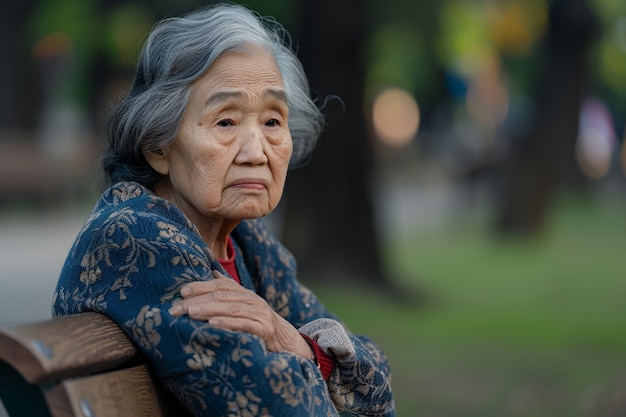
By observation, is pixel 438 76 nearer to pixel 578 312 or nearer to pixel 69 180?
pixel 69 180

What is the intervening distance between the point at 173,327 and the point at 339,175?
797 centimetres

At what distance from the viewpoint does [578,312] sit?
9.34 m

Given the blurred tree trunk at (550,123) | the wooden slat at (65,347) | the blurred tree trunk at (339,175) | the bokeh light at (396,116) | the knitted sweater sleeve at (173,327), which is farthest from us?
the bokeh light at (396,116)

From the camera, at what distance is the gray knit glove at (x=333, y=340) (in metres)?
2.66

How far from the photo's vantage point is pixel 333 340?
2.68 metres

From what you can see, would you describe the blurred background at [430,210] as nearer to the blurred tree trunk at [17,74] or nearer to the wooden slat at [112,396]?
the blurred tree trunk at [17,74]

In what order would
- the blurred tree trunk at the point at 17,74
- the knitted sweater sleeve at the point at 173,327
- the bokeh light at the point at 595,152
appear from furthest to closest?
the bokeh light at the point at 595,152, the blurred tree trunk at the point at 17,74, the knitted sweater sleeve at the point at 173,327

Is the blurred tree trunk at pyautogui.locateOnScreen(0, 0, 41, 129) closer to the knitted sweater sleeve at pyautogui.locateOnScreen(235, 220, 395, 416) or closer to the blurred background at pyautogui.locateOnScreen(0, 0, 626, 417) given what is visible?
the blurred background at pyautogui.locateOnScreen(0, 0, 626, 417)

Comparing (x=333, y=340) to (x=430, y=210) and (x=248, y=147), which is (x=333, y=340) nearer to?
(x=248, y=147)

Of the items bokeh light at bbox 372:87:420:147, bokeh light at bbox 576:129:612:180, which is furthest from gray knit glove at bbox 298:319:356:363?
bokeh light at bbox 372:87:420:147

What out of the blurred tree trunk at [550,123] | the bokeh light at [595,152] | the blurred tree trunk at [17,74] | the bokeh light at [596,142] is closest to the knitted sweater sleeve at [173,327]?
the blurred tree trunk at [550,123]

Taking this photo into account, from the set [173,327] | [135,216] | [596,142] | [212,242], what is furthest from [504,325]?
[596,142]

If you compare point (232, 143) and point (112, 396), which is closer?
point (112, 396)

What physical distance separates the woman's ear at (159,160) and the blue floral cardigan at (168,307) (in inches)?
4.4
